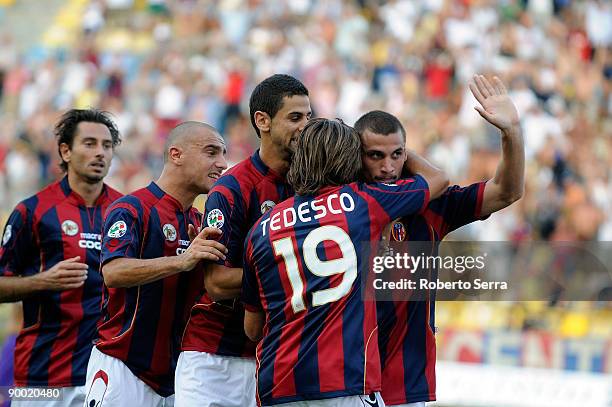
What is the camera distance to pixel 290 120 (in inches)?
225

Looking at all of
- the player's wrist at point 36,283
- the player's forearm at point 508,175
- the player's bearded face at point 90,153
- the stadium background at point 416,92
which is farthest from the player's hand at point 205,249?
the stadium background at point 416,92

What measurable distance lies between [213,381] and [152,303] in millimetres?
628

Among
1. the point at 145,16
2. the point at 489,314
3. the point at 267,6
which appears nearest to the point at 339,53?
the point at 267,6

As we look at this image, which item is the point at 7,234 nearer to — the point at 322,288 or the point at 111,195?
the point at 111,195

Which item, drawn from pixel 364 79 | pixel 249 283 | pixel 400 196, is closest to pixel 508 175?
pixel 400 196

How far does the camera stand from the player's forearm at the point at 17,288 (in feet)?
22.5

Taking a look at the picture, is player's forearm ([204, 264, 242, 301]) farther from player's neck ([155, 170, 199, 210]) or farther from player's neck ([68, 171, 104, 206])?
player's neck ([68, 171, 104, 206])

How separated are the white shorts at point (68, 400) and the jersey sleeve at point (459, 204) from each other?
297 cm

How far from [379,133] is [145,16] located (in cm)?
1668

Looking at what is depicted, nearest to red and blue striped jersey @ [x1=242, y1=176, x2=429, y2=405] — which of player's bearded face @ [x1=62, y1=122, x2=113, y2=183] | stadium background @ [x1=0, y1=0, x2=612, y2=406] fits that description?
player's bearded face @ [x1=62, y1=122, x2=113, y2=183]

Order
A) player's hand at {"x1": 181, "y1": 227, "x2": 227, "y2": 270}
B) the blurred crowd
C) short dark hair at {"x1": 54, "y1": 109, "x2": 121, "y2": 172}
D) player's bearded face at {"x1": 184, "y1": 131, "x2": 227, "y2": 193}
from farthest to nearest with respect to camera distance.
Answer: the blurred crowd < short dark hair at {"x1": 54, "y1": 109, "x2": 121, "y2": 172} < player's bearded face at {"x1": 184, "y1": 131, "x2": 227, "y2": 193} < player's hand at {"x1": 181, "y1": 227, "x2": 227, "y2": 270}

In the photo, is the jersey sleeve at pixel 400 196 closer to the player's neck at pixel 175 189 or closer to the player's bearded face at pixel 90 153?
the player's neck at pixel 175 189

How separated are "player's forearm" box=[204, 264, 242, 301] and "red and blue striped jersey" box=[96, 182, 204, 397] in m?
0.69

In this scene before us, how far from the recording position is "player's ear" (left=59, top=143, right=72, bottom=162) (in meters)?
7.35
